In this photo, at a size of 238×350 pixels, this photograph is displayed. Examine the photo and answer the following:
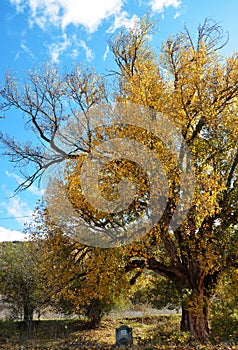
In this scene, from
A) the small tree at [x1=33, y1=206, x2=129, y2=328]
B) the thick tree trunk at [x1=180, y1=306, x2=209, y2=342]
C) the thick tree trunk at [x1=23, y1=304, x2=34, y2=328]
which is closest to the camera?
the small tree at [x1=33, y1=206, x2=129, y2=328]

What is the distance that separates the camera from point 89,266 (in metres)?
9.16

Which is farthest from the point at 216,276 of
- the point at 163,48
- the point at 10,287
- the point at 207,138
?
the point at 10,287

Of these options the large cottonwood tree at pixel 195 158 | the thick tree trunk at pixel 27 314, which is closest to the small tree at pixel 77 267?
the large cottonwood tree at pixel 195 158

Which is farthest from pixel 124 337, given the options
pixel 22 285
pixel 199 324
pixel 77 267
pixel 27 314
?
pixel 27 314

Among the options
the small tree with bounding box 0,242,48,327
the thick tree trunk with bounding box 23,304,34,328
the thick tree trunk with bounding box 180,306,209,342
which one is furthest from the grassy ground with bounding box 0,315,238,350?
the small tree with bounding box 0,242,48,327

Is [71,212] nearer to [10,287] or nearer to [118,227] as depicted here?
[118,227]

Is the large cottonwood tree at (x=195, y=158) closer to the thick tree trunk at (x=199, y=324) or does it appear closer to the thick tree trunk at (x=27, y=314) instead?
the thick tree trunk at (x=199, y=324)

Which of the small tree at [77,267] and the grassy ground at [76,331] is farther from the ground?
the small tree at [77,267]

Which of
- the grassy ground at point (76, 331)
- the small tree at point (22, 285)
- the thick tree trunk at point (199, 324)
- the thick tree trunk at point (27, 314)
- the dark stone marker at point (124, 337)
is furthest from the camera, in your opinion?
the thick tree trunk at point (27, 314)

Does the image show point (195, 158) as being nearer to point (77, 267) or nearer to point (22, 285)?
point (77, 267)

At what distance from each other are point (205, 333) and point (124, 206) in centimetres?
509

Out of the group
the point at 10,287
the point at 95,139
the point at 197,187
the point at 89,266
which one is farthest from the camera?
the point at 10,287

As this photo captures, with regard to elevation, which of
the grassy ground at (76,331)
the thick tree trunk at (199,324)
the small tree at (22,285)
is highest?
the small tree at (22,285)

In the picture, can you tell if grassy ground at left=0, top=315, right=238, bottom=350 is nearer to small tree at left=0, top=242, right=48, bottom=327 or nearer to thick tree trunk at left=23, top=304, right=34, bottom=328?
thick tree trunk at left=23, top=304, right=34, bottom=328
